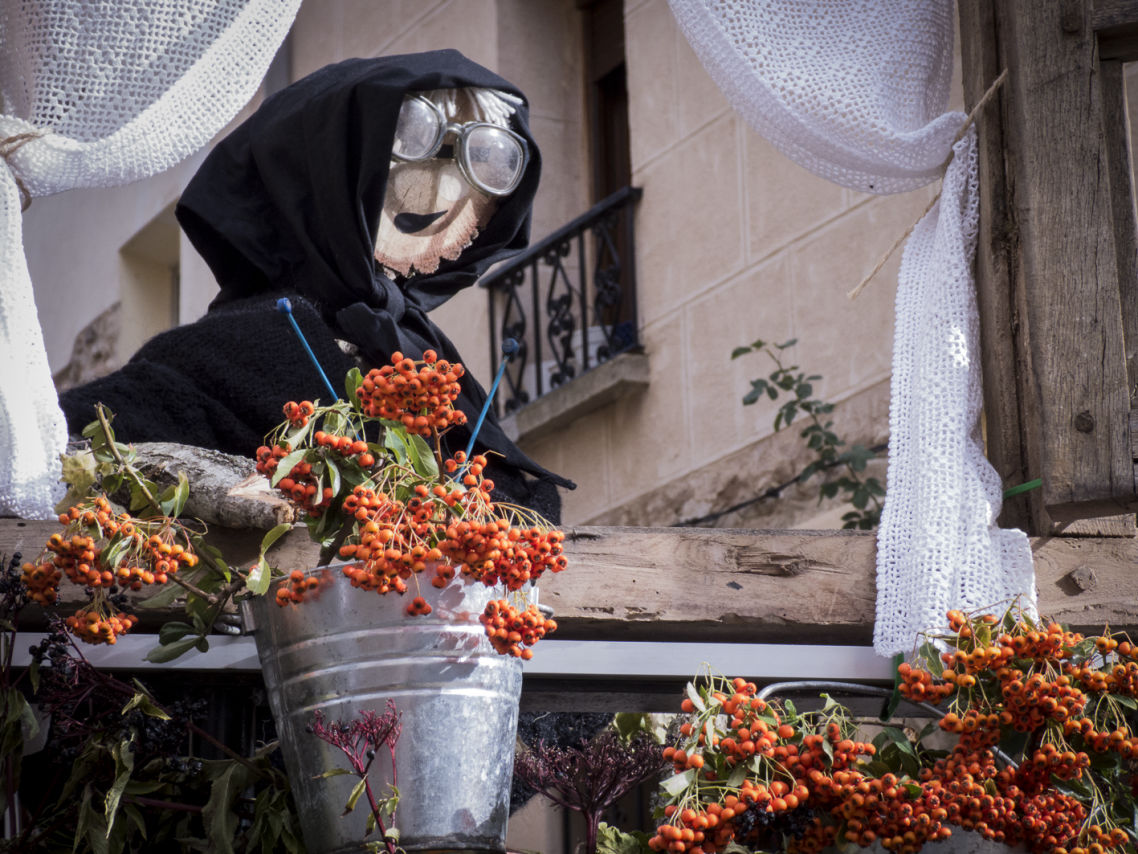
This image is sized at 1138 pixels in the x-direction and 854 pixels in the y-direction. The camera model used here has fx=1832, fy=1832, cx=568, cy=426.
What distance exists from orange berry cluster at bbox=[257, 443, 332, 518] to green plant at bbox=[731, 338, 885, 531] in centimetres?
294

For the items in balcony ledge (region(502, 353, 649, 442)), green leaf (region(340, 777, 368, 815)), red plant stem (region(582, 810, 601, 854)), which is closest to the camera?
green leaf (region(340, 777, 368, 815))

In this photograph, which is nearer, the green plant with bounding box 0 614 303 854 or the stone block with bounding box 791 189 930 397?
the green plant with bounding box 0 614 303 854

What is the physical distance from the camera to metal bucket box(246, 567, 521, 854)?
2166 millimetres

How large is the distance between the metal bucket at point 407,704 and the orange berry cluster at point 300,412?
0.19m

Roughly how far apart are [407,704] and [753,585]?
74cm

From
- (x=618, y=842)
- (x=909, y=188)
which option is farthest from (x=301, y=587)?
(x=909, y=188)

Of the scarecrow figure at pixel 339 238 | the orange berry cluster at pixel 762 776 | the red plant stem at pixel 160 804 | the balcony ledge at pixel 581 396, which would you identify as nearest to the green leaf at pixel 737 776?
the orange berry cluster at pixel 762 776

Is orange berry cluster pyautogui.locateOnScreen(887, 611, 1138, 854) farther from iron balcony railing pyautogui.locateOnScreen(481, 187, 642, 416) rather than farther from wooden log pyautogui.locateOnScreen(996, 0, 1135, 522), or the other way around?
iron balcony railing pyautogui.locateOnScreen(481, 187, 642, 416)

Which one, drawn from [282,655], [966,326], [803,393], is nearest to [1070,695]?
[966,326]

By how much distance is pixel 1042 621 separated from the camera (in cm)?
258

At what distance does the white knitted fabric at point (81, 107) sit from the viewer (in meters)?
2.62

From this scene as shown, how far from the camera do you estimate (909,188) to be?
3166 millimetres

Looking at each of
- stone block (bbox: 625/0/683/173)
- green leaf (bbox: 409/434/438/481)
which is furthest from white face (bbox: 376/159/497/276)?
stone block (bbox: 625/0/683/173)

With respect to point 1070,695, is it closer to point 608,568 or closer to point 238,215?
point 608,568
